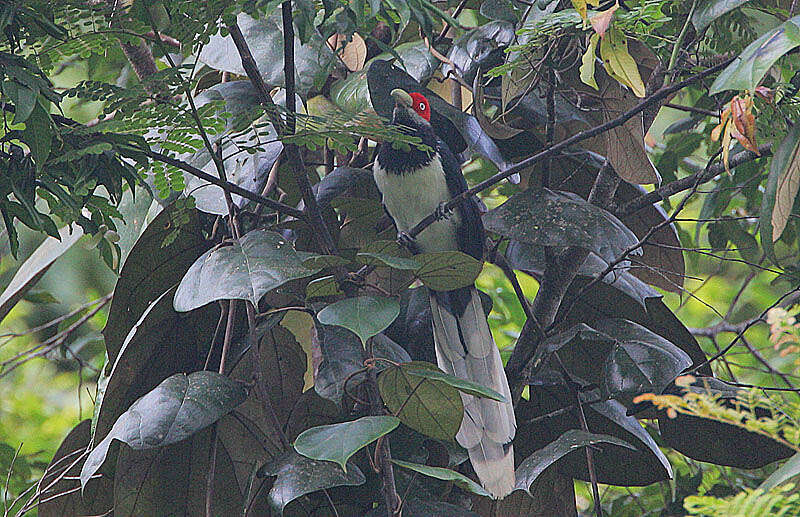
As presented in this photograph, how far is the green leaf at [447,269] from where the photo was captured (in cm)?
103

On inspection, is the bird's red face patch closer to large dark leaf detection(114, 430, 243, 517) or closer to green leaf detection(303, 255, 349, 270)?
green leaf detection(303, 255, 349, 270)

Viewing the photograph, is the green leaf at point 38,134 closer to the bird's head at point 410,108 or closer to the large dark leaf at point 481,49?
the bird's head at point 410,108

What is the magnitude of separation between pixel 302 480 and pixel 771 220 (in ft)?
2.16

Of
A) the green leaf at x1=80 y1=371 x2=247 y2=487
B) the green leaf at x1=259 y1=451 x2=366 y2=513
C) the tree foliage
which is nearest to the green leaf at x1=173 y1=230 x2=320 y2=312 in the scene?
the tree foliage

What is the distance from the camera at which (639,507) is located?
70.8 inches

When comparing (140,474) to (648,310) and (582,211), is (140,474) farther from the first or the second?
(648,310)

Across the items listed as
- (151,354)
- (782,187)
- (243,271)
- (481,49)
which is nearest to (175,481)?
(151,354)

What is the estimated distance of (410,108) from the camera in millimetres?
1268

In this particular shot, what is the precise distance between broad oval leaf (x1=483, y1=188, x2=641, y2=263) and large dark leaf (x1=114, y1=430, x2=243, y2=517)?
0.58m

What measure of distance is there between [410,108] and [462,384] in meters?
0.51

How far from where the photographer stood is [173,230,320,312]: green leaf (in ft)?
3.13

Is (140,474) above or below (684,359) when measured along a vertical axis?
above

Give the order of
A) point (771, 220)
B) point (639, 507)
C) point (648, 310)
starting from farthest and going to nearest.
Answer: point (639, 507) < point (648, 310) < point (771, 220)

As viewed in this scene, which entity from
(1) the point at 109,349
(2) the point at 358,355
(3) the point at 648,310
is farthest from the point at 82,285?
(3) the point at 648,310
